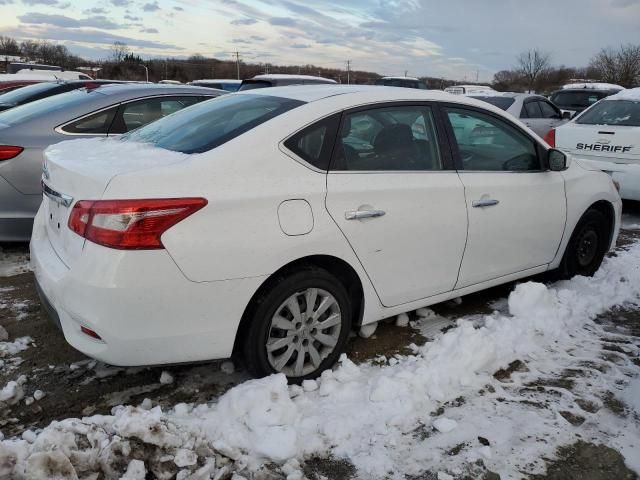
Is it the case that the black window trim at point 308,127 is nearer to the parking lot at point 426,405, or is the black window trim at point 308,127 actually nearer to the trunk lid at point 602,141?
the parking lot at point 426,405

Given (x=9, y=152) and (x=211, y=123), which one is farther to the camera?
(x=9, y=152)

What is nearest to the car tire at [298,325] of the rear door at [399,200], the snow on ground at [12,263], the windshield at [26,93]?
the rear door at [399,200]

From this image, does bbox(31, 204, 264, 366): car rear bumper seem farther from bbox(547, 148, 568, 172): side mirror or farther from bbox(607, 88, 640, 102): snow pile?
bbox(607, 88, 640, 102): snow pile

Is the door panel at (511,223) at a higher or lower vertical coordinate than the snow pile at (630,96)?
lower

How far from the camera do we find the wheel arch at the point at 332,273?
283cm

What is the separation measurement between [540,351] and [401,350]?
0.89 m

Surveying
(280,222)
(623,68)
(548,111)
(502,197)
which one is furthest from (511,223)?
(623,68)

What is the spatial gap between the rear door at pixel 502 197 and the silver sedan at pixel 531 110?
23.4ft

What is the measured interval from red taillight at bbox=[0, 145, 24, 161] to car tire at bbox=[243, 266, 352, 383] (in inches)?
119

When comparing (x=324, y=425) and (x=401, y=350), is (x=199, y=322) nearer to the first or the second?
(x=324, y=425)

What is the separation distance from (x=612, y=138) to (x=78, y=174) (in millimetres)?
6687

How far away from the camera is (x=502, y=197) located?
151 inches

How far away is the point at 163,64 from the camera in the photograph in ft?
179

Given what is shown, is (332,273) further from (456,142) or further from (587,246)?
(587,246)
